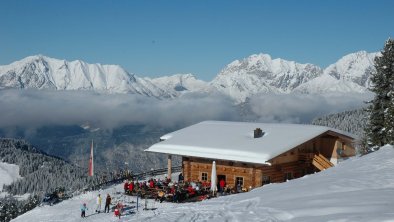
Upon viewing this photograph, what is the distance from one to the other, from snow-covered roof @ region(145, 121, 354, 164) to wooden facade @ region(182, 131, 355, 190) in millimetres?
775

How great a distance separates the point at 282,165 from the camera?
3669cm

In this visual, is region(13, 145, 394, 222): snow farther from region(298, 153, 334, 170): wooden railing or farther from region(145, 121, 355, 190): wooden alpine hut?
region(298, 153, 334, 170): wooden railing

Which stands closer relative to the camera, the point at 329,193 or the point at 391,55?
the point at 329,193

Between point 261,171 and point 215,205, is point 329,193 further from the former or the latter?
point 261,171

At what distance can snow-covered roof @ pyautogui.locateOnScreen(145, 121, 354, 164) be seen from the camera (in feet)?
113

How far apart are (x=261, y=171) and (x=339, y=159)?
8.92m

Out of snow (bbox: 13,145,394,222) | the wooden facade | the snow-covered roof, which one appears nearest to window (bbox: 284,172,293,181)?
the wooden facade

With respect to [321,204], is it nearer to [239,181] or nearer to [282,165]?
[239,181]

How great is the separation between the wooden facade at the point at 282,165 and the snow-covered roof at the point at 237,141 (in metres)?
0.78

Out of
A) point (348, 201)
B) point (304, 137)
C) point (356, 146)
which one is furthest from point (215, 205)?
point (356, 146)

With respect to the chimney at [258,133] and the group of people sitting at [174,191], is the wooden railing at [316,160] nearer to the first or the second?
the chimney at [258,133]

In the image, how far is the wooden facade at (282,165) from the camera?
3566 cm

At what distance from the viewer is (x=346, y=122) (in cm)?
16925

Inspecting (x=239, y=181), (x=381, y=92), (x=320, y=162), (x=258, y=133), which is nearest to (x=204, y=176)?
(x=239, y=181)
